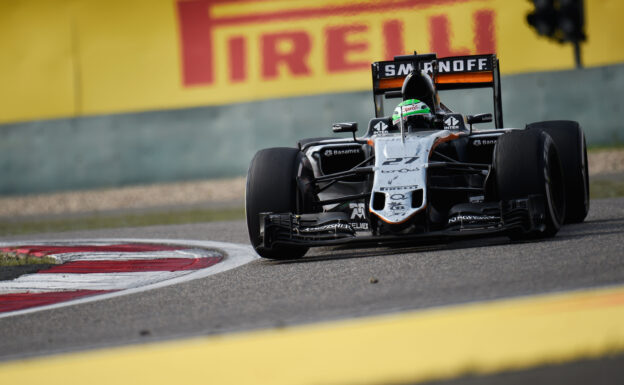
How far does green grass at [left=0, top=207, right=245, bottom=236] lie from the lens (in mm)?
13125

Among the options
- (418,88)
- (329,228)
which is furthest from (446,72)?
(329,228)

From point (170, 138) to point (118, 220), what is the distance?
2527mm

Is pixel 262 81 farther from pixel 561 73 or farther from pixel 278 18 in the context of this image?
pixel 561 73

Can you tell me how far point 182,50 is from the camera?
1669cm

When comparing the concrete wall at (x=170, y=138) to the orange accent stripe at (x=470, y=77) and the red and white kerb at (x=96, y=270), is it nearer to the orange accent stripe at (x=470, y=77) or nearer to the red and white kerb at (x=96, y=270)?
the orange accent stripe at (x=470, y=77)

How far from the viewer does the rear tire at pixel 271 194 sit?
7.59 m

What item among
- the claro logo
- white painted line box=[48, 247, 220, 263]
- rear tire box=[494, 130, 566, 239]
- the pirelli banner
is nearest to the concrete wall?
the pirelli banner

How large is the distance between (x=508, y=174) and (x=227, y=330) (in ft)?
9.58

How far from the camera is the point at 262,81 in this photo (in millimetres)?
16562

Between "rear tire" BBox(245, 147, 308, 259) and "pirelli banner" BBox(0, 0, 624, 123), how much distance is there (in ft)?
27.6

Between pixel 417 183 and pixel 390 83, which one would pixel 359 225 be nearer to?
pixel 417 183

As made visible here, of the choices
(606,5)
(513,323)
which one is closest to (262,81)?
(606,5)

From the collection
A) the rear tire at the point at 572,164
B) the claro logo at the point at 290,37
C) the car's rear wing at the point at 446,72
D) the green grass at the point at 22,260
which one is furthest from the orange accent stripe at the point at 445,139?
the claro logo at the point at 290,37

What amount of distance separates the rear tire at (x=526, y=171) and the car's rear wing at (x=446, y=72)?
2.09m
